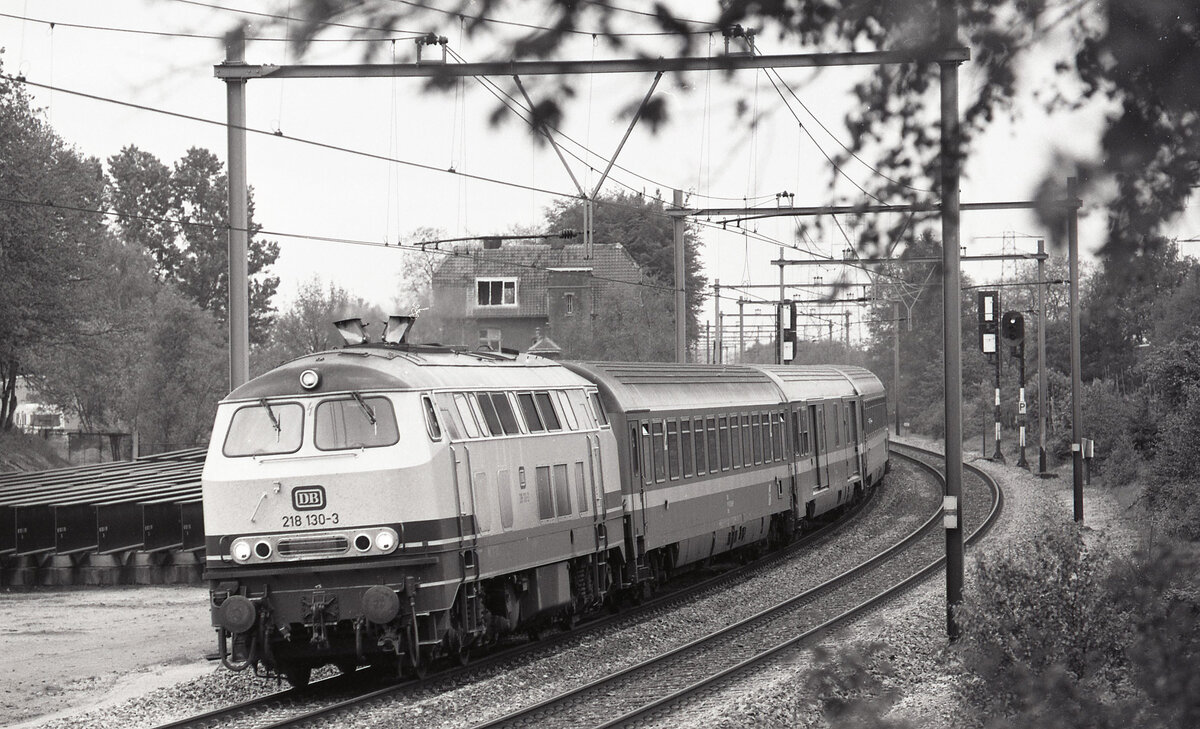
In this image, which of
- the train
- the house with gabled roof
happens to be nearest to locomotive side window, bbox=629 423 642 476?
the train

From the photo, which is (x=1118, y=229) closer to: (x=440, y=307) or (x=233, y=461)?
(x=233, y=461)

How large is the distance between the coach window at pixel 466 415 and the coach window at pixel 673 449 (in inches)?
237

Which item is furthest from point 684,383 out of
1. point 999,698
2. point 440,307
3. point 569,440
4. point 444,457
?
point 440,307

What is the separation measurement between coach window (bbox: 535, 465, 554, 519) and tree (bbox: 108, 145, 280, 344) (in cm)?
6524

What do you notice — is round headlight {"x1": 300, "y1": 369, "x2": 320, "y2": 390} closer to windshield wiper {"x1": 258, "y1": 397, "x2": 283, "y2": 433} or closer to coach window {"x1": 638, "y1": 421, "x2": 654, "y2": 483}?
windshield wiper {"x1": 258, "y1": 397, "x2": 283, "y2": 433}

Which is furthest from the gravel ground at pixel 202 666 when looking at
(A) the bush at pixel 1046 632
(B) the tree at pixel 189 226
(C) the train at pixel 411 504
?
(B) the tree at pixel 189 226

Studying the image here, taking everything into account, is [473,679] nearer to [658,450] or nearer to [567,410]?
[567,410]

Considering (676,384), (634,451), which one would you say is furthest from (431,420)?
(676,384)

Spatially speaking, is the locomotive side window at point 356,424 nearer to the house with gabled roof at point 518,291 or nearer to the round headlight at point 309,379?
the round headlight at point 309,379

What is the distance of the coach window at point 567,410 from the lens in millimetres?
16344

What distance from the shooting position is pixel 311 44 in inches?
103

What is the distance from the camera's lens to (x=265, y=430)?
1328 cm

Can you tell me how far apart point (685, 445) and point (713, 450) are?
55.4 inches

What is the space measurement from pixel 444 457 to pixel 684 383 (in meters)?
8.85
